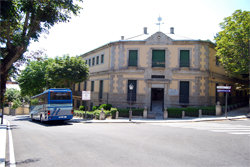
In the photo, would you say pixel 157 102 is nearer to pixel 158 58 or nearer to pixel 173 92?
pixel 173 92

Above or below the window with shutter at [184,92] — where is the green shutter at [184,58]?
above

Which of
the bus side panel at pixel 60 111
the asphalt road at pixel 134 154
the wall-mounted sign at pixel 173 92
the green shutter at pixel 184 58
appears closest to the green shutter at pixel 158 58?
the green shutter at pixel 184 58

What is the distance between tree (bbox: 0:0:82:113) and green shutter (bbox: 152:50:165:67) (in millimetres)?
17172

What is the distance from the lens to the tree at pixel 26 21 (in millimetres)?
7141

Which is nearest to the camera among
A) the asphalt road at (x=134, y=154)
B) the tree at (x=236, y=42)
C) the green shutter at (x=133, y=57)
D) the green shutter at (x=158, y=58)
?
the asphalt road at (x=134, y=154)

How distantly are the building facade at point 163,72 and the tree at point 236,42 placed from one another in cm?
230

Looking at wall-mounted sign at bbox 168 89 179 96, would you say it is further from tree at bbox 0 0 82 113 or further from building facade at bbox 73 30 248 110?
tree at bbox 0 0 82 113

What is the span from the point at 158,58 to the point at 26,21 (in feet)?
61.7

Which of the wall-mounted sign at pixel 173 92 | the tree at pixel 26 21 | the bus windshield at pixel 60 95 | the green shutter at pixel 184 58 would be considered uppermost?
the green shutter at pixel 184 58

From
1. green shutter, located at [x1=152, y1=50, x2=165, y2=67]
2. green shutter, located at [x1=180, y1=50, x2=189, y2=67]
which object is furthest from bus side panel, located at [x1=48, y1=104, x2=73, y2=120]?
green shutter, located at [x1=180, y1=50, x2=189, y2=67]

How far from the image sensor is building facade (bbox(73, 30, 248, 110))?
24.0 meters

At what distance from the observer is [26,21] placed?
7.86 metres

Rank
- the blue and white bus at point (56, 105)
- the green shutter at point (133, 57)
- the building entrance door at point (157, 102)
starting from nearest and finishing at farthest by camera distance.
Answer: the blue and white bus at point (56, 105), the building entrance door at point (157, 102), the green shutter at point (133, 57)

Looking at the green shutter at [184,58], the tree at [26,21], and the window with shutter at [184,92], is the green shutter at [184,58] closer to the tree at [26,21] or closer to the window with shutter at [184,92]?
the window with shutter at [184,92]
